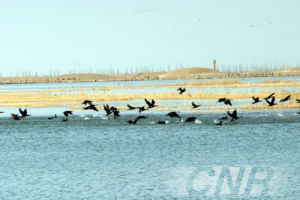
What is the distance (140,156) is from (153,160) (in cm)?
118

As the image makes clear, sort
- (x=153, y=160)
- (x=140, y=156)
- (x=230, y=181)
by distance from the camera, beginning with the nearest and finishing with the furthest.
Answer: (x=230, y=181) < (x=153, y=160) < (x=140, y=156)

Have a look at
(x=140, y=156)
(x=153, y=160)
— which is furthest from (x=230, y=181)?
(x=140, y=156)

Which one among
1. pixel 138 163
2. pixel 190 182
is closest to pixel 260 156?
pixel 138 163

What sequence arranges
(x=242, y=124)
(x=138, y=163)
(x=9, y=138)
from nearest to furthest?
(x=138, y=163) → (x=9, y=138) → (x=242, y=124)

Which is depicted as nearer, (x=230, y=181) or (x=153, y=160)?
(x=230, y=181)

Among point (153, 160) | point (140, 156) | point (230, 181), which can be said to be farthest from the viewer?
point (140, 156)

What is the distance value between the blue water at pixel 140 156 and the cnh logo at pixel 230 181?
0.24 feet

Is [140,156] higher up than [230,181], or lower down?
lower down

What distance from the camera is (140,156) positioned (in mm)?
22188

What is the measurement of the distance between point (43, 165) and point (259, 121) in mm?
17283

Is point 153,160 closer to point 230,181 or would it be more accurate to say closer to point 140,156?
point 140,156

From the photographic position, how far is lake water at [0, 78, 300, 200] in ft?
51.2

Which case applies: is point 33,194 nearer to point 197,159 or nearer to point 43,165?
point 43,165

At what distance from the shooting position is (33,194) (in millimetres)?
15422
